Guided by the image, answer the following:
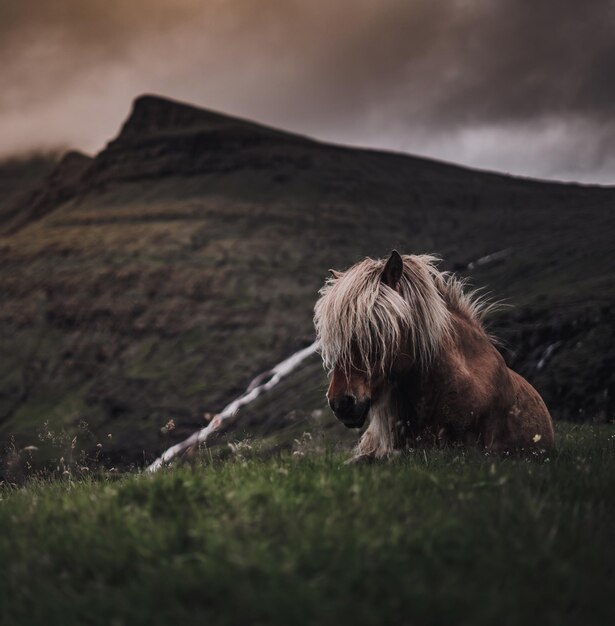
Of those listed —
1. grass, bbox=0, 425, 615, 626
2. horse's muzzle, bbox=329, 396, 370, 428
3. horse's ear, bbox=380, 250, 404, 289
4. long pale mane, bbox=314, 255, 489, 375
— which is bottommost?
grass, bbox=0, 425, 615, 626

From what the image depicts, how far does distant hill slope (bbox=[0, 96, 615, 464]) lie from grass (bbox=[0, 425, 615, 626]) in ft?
161

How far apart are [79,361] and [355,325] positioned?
5393 inches

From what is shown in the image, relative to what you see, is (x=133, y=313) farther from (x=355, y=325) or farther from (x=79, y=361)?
(x=355, y=325)

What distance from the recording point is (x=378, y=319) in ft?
22.5

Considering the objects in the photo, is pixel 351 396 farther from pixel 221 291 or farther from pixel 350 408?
pixel 221 291

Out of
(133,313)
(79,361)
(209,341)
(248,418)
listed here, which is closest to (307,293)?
(209,341)

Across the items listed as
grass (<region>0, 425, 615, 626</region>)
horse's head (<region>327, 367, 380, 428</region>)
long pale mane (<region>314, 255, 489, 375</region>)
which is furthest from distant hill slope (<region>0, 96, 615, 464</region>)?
grass (<region>0, 425, 615, 626</region>)

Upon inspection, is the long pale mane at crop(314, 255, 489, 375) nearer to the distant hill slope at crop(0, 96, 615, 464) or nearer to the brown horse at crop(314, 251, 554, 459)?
the brown horse at crop(314, 251, 554, 459)

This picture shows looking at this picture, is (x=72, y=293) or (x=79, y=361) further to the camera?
(x=72, y=293)

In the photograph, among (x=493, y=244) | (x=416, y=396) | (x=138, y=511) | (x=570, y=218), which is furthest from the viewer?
(x=570, y=218)

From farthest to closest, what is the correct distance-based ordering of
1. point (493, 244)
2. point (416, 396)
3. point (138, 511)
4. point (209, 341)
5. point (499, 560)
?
point (493, 244) < point (209, 341) < point (416, 396) < point (138, 511) < point (499, 560)

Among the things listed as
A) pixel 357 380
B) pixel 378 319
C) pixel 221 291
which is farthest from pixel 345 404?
pixel 221 291

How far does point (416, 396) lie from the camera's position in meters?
7.31

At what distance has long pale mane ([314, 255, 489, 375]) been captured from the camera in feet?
22.0
